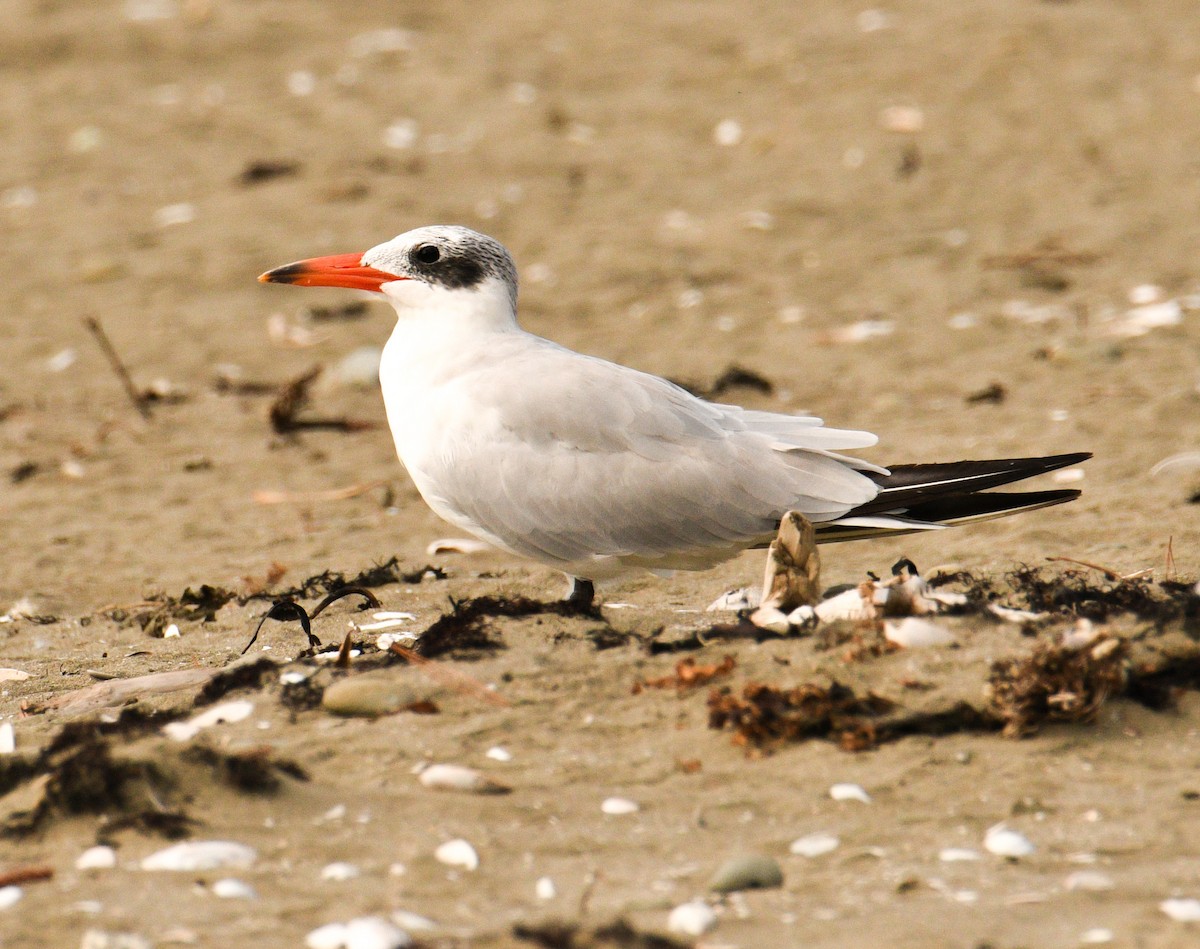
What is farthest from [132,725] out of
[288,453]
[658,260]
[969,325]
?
[658,260]

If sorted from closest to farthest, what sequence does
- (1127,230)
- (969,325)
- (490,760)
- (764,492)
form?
(490,760) → (764,492) → (969,325) → (1127,230)

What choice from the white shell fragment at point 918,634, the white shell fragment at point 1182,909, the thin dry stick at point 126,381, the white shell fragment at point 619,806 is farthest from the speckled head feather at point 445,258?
the white shell fragment at point 1182,909

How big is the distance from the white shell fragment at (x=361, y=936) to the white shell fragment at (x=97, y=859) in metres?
0.50

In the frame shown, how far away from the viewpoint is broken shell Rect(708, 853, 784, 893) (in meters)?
2.79

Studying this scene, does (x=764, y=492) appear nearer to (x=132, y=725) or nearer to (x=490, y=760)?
(x=490, y=760)

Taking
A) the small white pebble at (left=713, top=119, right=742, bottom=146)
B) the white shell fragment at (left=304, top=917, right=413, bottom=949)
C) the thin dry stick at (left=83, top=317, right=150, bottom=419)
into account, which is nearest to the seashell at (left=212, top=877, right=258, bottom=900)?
the white shell fragment at (left=304, top=917, right=413, bottom=949)

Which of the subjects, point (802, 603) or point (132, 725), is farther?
point (802, 603)

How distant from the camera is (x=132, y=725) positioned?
11.1 feet

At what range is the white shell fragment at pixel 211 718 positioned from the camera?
3342 millimetres

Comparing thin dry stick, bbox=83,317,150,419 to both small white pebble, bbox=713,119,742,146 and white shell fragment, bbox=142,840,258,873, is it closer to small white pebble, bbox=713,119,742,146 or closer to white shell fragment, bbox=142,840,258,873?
white shell fragment, bbox=142,840,258,873

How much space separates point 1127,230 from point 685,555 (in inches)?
202

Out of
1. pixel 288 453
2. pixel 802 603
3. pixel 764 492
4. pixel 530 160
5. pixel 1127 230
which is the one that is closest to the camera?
pixel 802 603

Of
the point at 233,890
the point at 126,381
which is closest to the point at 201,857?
the point at 233,890

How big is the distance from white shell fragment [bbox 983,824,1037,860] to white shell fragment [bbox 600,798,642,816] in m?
0.67
